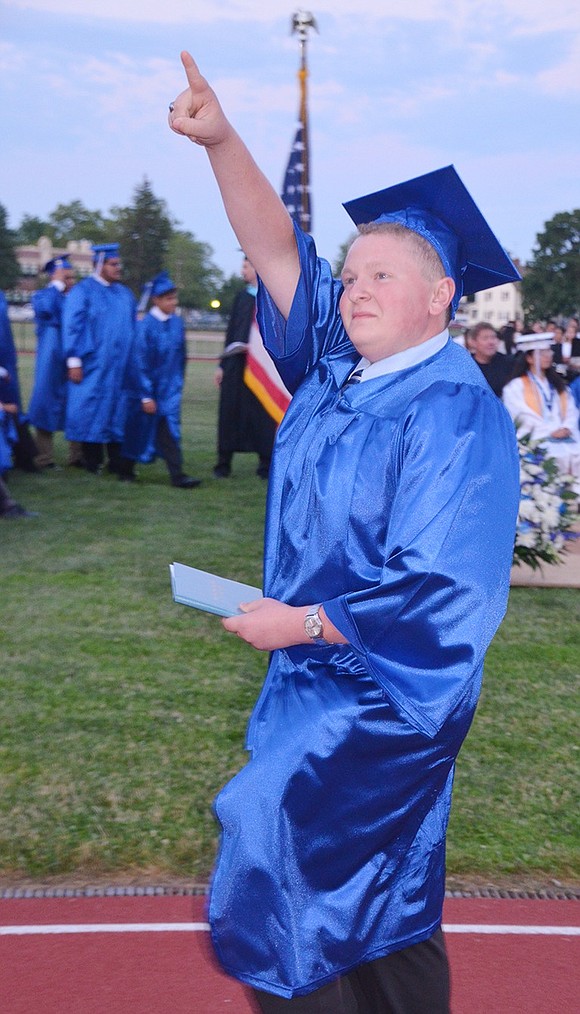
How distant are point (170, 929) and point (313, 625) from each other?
172cm

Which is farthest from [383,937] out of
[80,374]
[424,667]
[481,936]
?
[80,374]

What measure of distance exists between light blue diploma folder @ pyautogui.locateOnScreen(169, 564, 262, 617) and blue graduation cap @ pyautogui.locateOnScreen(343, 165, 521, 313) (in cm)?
65

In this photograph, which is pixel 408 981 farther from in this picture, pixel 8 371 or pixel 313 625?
pixel 8 371

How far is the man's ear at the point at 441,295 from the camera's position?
77.5 inches

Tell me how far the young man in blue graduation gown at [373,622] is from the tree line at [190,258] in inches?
2548

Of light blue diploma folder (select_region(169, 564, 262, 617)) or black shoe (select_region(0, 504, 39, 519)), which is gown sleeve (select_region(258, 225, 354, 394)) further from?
black shoe (select_region(0, 504, 39, 519))

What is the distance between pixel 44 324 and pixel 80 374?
780mm

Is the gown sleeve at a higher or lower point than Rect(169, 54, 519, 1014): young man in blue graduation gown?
higher

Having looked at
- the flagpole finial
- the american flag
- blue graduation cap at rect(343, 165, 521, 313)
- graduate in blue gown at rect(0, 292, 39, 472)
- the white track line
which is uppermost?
the flagpole finial

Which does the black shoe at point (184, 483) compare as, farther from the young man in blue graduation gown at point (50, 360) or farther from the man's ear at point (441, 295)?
the man's ear at point (441, 295)

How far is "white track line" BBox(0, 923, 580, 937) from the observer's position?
3154 millimetres

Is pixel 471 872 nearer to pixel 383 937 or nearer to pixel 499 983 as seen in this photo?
pixel 499 983

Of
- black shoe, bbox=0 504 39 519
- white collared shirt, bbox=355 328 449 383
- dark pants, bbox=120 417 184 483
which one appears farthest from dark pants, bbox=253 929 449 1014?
dark pants, bbox=120 417 184 483

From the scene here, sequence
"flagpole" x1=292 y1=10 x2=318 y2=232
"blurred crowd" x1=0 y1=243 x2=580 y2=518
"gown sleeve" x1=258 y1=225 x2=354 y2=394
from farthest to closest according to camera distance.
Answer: "blurred crowd" x1=0 y1=243 x2=580 y2=518
"flagpole" x1=292 y1=10 x2=318 y2=232
"gown sleeve" x1=258 y1=225 x2=354 y2=394
